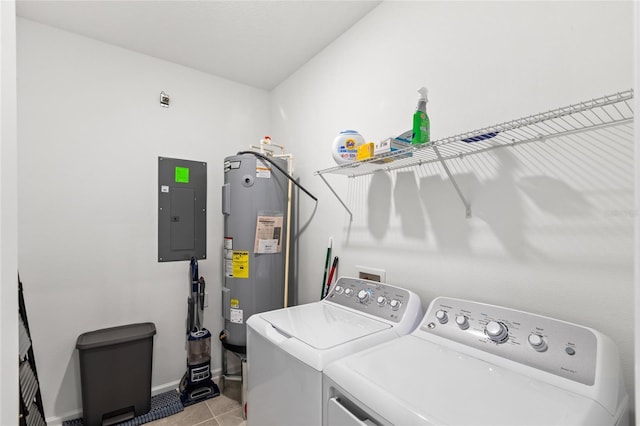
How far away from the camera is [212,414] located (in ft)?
7.07

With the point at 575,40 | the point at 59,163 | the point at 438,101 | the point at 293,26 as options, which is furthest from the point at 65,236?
the point at 575,40

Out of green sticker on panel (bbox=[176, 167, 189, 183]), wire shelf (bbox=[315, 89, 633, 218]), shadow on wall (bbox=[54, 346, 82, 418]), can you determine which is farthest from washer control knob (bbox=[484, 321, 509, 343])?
shadow on wall (bbox=[54, 346, 82, 418])

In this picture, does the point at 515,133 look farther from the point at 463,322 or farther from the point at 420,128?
the point at 463,322

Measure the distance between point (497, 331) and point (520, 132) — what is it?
76 centimetres

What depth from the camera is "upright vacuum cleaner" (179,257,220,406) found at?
230 centimetres

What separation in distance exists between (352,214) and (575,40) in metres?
1.31

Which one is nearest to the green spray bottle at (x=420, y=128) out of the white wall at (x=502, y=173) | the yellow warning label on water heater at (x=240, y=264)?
the white wall at (x=502, y=173)

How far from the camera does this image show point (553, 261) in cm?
108

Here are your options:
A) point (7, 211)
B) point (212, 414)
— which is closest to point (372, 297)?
point (7, 211)

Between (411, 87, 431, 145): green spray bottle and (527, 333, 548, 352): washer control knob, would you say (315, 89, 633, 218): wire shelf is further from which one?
(527, 333, 548, 352): washer control knob

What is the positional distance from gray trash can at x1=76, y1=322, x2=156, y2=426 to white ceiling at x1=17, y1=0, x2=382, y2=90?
2.13m

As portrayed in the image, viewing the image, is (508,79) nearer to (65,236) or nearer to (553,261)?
(553,261)

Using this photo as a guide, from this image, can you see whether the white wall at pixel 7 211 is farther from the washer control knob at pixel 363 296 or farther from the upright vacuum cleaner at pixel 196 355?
the upright vacuum cleaner at pixel 196 355

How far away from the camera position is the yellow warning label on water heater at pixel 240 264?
2.23 m
